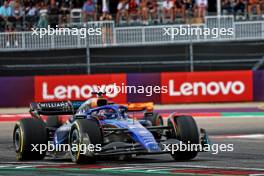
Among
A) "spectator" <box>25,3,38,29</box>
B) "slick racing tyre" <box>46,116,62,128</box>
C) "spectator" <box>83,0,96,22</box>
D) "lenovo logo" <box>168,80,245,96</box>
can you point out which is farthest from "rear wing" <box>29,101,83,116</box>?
"spectator" <box>25,3,38,29</box>

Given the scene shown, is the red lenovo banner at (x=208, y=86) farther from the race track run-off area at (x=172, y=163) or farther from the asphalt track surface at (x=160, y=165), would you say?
the asphalt track surface at (x=160, y=165)

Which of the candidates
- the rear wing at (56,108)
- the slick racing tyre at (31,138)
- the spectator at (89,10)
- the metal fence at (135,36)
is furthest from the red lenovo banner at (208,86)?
the slick racing tyre at (31,138)

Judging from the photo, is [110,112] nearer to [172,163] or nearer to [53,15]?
[172,163]

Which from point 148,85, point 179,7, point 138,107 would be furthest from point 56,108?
point 179,7

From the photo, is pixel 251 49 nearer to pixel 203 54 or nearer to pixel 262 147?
pixel 203 54

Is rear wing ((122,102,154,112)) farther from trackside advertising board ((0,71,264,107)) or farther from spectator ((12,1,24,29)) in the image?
spectator ((12,1,24,29))

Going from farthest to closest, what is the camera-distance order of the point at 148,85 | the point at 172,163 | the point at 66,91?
1. the point at 66,91
2. the point at 148,85
3. the point at 172,163

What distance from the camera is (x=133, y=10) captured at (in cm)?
2856

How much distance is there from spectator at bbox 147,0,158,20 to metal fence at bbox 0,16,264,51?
0.50m

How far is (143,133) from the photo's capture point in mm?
12891

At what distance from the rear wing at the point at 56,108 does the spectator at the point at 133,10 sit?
1374 centimetres

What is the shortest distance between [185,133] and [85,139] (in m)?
1.66

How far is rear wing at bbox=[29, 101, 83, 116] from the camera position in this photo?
14820mm

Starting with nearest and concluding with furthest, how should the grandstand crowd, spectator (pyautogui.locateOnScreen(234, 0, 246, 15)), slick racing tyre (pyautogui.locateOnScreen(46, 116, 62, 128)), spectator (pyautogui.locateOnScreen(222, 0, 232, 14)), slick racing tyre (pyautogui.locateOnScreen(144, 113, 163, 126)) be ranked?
1. slick racing tyre (pyautogui.locateOnScreen(144, 113, 163, 126))
2. slick racing tyre (pyautogui.locateOnScreen(46, 116, 62, 128))
3. the grandstand crowd
4. spectator (pyautogui.locateOnScreen(234, 0, 246, 15))
5. spectator (pyautogui.locateOnScreen(222, 0, 232, 14))
